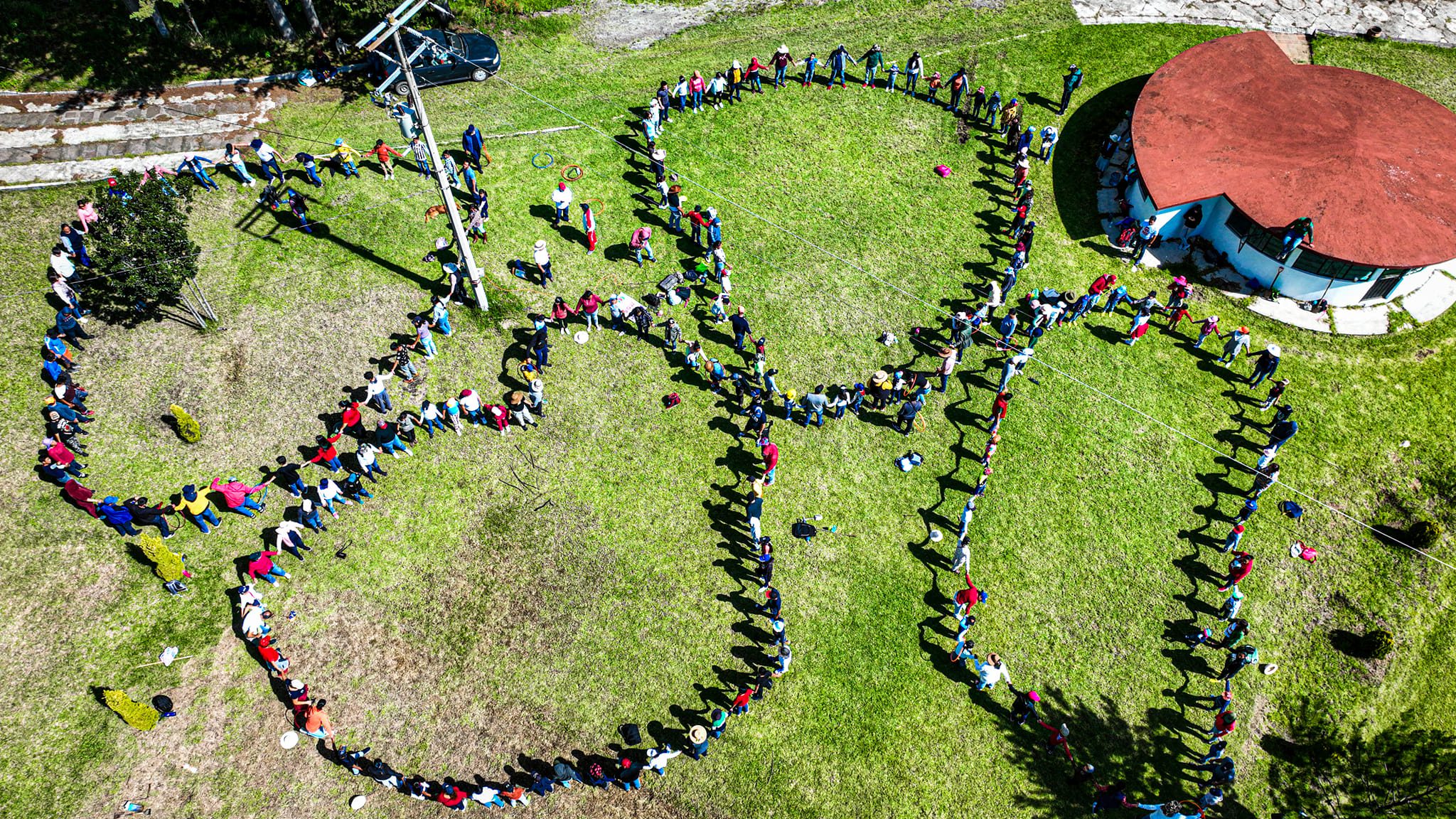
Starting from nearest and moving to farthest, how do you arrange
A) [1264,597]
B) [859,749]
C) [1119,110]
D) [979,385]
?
[859,749]
[1264,597]
[979,385]
[1119,110]

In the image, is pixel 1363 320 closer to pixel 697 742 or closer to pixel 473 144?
pixel 697 742

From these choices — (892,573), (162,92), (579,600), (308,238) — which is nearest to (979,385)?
(892,573)

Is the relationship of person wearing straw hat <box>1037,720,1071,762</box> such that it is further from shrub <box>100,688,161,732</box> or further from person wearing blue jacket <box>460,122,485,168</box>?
person wearing blue jacket <box>460,122,485,168</box>

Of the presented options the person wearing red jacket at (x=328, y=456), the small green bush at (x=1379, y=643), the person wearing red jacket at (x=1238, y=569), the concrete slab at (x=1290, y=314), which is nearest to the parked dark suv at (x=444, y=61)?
the person wearing red jacket at (x=328, y=456)

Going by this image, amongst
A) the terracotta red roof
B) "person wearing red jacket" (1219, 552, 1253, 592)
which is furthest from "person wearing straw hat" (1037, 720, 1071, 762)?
the terracotta red roof

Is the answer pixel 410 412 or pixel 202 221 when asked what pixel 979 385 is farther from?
pixel 202 221

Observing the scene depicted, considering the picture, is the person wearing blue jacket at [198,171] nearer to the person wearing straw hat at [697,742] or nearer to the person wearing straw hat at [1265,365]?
the person wearing straw hat at [697,742]
